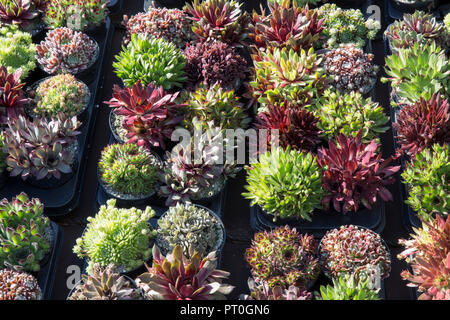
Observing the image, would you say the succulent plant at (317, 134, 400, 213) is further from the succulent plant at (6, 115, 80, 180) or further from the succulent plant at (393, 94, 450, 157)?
the succulent plant at (6, 115, 80, 180)

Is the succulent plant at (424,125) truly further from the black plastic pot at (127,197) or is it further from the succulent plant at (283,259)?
the black plastic pot at (127,197)

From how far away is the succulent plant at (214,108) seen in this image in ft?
13.8

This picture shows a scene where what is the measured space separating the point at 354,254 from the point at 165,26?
2.57m

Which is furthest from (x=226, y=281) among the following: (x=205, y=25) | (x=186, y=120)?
(x=205, y=25)

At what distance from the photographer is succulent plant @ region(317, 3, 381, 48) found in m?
4.88

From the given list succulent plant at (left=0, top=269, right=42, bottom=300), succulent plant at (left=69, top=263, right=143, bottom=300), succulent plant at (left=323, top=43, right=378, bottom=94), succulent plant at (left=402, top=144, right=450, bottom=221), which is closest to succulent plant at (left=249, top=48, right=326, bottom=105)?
succulent plant at (left=323, top=43, right=378, bottom=94)

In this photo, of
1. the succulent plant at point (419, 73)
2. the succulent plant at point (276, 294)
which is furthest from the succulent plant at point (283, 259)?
the succulent plant at point (419, 73)

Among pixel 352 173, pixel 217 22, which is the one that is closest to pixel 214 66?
pixel 217 22

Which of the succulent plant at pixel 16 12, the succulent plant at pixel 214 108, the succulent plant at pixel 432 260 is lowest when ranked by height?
the succulent plant at pixel 432 260

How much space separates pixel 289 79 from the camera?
4.36 m

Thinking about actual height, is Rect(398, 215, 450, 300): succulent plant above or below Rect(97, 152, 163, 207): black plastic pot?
below

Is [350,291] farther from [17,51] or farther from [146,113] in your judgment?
[17,51]

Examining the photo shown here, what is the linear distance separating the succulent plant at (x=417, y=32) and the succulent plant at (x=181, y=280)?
8.69ft

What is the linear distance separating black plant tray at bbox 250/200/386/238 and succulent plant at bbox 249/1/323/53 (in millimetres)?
1505
